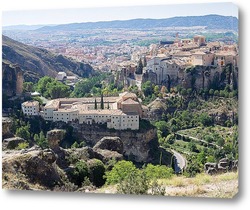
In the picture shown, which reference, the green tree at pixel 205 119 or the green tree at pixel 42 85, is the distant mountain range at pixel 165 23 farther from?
the green tree at pixel 205 119

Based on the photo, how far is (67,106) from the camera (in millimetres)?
7852

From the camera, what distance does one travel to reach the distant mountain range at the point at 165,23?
6.88 meters

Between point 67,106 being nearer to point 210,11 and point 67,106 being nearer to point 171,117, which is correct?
point 171,117

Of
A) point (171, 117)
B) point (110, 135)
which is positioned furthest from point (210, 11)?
point (110, 135)

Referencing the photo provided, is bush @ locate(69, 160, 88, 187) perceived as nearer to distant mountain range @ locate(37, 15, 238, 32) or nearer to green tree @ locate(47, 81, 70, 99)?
green tree @ locate(47, 81, 70, 99)

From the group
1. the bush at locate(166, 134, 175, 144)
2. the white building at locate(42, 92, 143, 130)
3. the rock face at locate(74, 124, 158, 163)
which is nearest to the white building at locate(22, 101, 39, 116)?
the white building at locate(42, 92, 143, 130)

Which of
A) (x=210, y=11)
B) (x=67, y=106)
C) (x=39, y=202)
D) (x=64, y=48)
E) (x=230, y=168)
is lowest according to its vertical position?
(x=39, y=202)

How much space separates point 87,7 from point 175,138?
193 cm

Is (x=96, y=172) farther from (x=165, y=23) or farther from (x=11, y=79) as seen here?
(x=165, y=23)

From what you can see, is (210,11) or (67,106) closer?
(210,11)

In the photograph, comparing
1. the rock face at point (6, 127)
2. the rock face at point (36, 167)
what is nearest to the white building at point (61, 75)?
the rock face at point (6, 127)

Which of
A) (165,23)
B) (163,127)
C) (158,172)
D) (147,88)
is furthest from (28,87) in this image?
(158,172)

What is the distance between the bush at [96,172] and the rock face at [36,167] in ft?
1.33

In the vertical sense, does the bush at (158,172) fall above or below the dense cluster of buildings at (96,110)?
below
